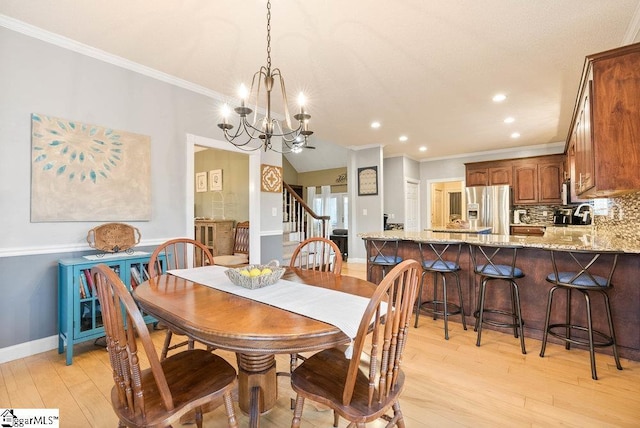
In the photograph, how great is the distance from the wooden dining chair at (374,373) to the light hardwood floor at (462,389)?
0.61 meters

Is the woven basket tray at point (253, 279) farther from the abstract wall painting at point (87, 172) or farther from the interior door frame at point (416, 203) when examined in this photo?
the interior door frame at point (416, 203)

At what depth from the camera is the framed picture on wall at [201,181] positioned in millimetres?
6699

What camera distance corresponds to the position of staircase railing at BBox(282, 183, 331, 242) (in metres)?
5.68

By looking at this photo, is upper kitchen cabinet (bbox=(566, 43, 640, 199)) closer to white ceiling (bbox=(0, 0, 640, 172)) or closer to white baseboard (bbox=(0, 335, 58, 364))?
white ceiling (bbox=(0, 0, 640, 172))

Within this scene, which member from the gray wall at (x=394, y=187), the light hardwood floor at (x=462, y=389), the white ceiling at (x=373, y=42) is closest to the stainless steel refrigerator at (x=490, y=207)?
the gray wall at (x=394, y=187)

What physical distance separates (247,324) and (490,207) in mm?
6730

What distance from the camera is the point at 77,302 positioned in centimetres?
239

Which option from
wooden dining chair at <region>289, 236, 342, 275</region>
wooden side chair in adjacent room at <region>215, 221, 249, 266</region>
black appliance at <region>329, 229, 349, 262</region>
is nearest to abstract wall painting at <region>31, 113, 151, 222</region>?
wooden dining chair at <region>289, 236, 342, 275</region>

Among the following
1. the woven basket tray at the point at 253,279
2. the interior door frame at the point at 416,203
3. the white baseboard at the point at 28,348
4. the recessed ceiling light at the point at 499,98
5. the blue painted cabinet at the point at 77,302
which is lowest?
the white baseboard at the point at 28,348

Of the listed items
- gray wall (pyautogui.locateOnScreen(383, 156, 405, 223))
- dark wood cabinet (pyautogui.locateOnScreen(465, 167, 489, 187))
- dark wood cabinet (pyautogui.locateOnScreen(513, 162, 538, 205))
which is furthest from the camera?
gray wall (pyautogui.locateOnScreen(383, 156, 405, 223))

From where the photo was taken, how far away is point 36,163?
246 centimetres

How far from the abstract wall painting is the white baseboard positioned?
985mm

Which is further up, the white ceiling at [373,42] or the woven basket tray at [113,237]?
the white ceiling at [373,42]

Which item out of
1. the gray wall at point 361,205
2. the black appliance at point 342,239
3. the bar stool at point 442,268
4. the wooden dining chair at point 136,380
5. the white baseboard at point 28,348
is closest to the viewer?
the wooden dining chair at point 136,380
